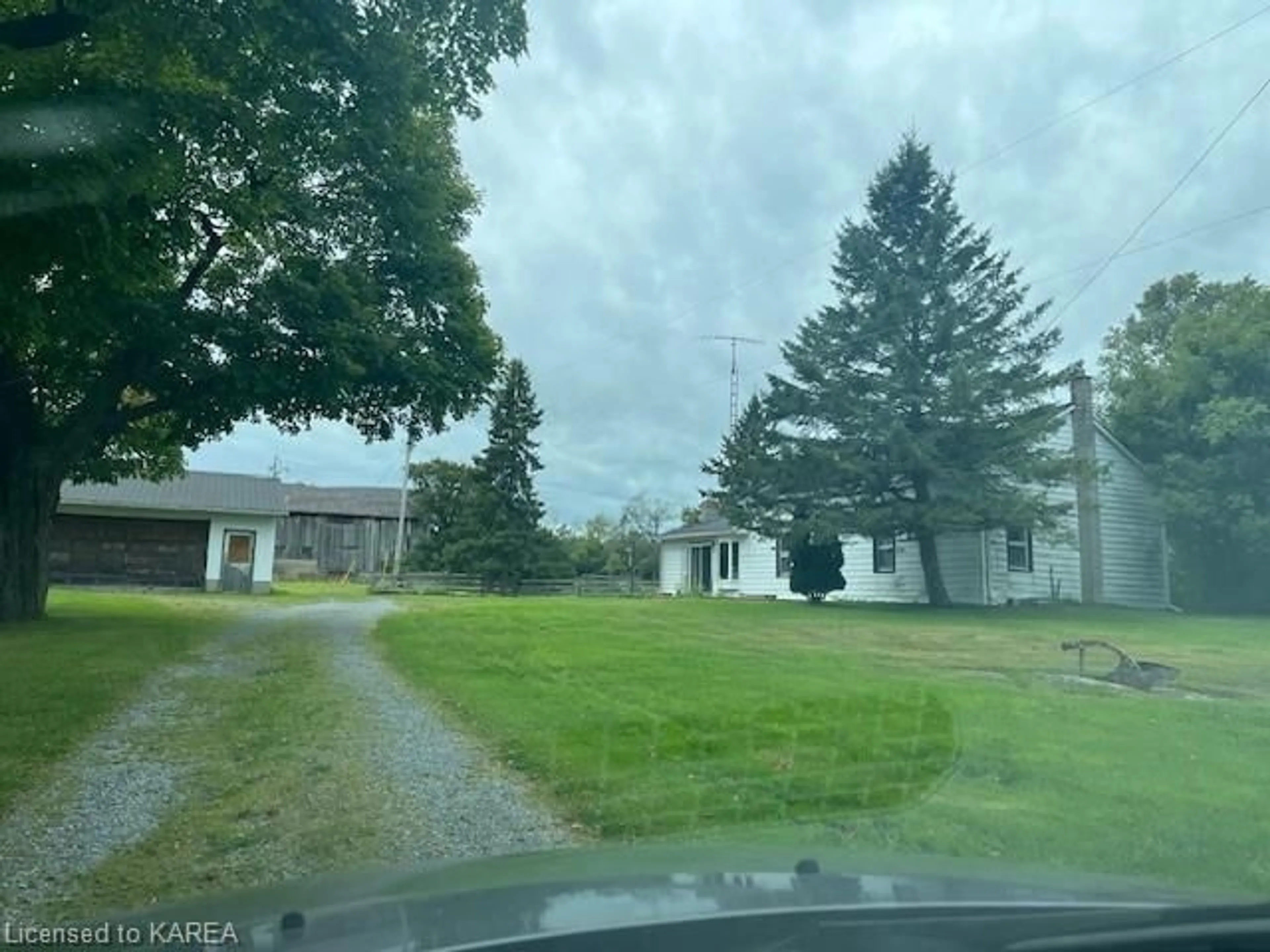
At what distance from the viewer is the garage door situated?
36000 mm

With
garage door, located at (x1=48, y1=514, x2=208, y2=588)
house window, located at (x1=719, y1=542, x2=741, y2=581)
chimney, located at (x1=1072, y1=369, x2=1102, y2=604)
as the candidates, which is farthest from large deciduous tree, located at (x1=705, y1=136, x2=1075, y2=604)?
garage door, located at (x1=48, y1=514, x2=208, y2=588)

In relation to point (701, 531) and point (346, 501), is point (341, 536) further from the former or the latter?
point (701, 531)

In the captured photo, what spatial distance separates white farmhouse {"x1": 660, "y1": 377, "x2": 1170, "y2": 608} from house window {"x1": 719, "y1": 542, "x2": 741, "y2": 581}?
272 inches

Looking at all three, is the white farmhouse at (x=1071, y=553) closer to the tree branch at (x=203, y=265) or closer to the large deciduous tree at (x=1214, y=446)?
the large deciduous tree at (x=1214, y=446)

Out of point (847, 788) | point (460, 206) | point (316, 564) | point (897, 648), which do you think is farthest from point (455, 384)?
point (316, 564)

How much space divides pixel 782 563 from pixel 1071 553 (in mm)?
8511

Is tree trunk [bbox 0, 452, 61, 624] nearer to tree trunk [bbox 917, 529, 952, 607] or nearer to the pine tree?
tree trunk [bbox 917, 529, 952, 607]

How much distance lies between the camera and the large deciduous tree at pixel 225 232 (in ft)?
24.0

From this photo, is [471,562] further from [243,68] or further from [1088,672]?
[243,68]

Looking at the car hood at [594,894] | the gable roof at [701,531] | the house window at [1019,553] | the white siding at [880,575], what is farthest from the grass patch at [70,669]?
the gable roof at [701,531]

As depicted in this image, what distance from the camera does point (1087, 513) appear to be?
2712cm

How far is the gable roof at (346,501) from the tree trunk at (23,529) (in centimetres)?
3779

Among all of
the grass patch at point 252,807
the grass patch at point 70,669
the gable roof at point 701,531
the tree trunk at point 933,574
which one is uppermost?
the gable roof at point 701,531

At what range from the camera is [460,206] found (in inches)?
813
